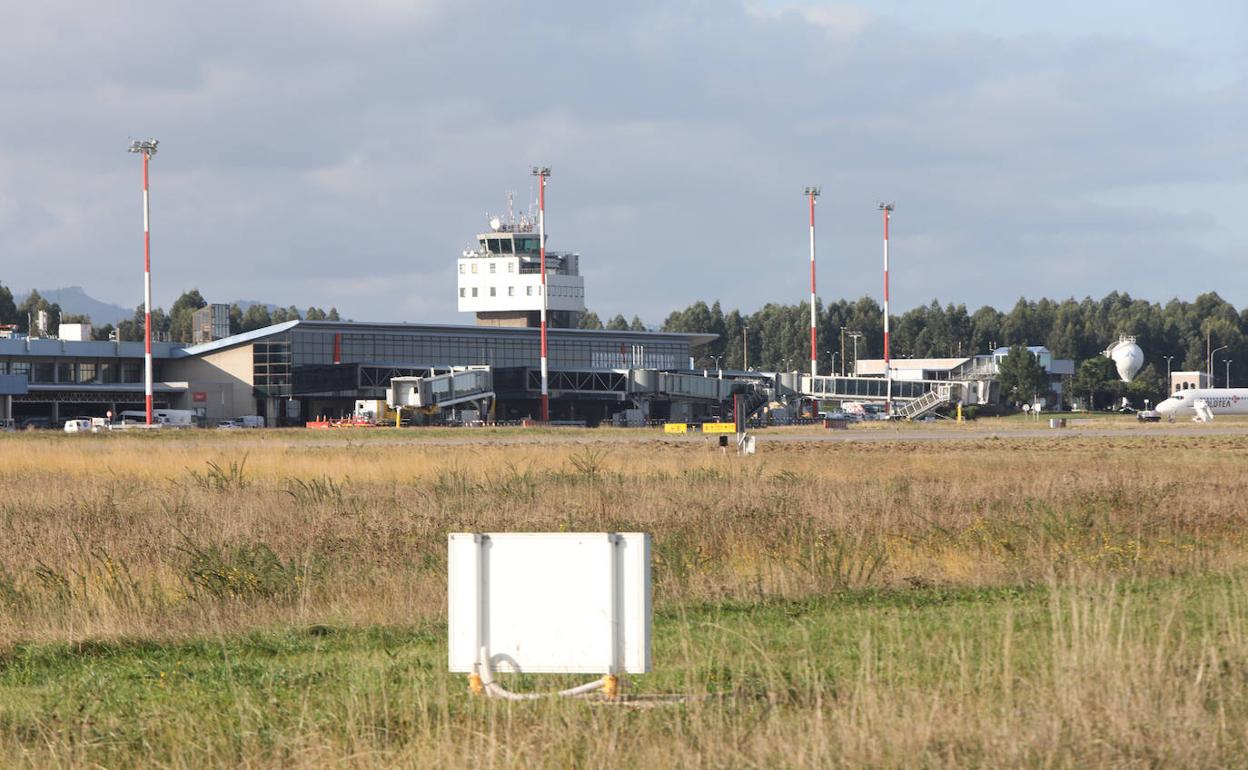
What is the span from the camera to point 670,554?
60.5ft

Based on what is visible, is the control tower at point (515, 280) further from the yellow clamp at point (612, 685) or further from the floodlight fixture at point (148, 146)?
the yellow clamp at point (612, 685)

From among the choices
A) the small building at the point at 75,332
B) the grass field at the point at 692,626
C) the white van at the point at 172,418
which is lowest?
the grass field at the point at 692,626

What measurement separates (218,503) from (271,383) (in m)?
94.2

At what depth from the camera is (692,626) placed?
1407 cm

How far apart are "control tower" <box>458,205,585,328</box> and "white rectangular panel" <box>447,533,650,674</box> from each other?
132846 millimetres

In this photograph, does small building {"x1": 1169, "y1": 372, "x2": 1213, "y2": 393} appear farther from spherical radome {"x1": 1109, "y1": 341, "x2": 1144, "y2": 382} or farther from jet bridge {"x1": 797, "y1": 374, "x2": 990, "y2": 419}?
jet bridge {"x1": 797, "y1": 374, "x2": 990, "y2": 419}

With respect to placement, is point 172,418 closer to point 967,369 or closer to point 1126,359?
point 967,369

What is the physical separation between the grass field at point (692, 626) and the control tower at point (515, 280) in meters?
111

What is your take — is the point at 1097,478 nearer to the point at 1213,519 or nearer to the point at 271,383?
the point at 1213,519

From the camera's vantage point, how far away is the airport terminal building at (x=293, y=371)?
118 metres

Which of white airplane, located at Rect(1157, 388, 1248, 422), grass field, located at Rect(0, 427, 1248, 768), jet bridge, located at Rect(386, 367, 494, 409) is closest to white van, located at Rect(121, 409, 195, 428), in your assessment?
jet bridge, located at Rect(386, 367, 494, 409)

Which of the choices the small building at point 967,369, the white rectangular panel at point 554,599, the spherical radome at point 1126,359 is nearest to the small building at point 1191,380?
the spherical radome at point 1126,359

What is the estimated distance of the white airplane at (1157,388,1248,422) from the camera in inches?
4577

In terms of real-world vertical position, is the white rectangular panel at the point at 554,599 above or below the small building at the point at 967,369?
below
